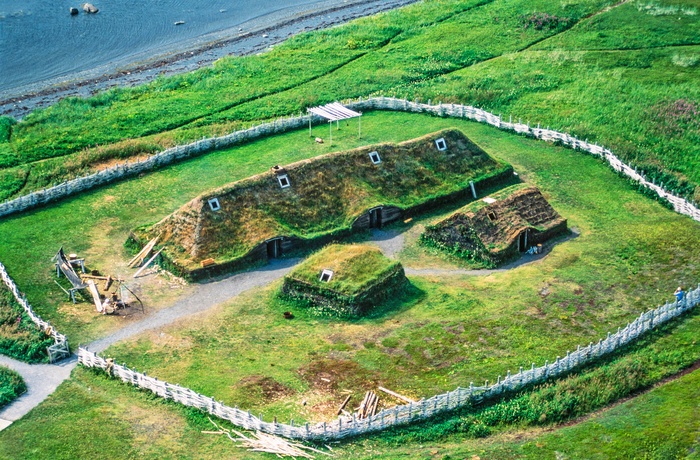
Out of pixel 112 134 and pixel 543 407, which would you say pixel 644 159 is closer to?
pixel 543 407

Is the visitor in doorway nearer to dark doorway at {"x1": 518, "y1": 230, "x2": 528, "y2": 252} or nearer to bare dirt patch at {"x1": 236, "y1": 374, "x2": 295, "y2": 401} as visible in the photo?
dark doorway at {"x1": 518, "y1": 230, "x2": 528, "y2": 252}

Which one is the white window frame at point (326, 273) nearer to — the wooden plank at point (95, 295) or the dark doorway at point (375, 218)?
the dark doorway at point (375, 218)

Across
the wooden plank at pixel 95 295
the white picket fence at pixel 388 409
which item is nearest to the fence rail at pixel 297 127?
the wooden plank at pixel 95 295

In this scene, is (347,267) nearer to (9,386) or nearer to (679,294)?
(679,294)

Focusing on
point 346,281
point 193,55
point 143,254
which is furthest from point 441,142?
point 193,55

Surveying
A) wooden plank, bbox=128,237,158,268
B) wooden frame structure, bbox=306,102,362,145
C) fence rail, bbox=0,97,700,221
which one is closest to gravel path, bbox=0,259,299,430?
wooden plank, bbox=128,237,158,268

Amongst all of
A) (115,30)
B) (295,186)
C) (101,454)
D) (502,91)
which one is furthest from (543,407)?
(115,30)
